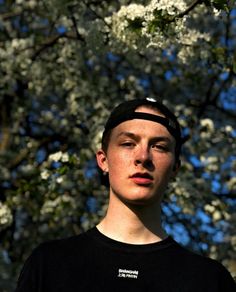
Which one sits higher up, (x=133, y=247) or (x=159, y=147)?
(x=159, y=147)

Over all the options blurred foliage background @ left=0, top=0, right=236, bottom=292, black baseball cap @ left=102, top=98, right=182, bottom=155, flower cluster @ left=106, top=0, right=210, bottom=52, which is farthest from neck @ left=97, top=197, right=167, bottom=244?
blurred foliage background @ left=0, top=0, right=236, bottom=292

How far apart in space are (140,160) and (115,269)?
47 centimetres

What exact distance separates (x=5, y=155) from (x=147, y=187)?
26.2 feet

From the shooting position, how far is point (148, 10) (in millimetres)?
5160

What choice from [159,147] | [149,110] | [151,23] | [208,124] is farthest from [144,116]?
[208,124]

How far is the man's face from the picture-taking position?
291cm

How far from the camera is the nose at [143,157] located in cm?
294

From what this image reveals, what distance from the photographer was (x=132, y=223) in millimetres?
2967

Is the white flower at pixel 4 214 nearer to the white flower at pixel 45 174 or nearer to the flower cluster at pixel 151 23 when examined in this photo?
the white flower at pixel 45 174

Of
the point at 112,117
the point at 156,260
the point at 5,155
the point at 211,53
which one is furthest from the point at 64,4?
the point at 156,260

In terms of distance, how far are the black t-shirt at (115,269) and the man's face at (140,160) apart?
0.23 meters

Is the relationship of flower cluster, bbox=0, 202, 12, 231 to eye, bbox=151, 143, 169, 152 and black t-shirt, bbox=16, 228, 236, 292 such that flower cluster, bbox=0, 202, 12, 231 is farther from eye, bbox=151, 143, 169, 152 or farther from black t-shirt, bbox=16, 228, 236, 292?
eye, bbox=151, 143, 169, 152

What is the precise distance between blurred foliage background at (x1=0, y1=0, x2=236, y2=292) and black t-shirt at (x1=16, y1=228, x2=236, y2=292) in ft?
12.5

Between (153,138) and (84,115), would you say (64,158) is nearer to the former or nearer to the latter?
(84,115)
